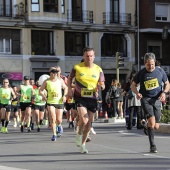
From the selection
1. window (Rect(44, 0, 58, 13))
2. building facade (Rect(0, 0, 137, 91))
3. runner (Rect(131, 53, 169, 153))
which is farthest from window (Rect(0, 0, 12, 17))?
runner (Rect(131, 53, 169, 153))

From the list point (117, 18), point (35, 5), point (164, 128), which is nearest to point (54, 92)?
point (164, 128)

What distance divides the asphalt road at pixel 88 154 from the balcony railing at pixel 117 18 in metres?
30.9

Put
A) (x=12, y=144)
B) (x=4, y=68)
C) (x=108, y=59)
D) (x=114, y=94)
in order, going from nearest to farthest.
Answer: (x=12, y=144) → (x=114, y=94) → (x=4, y=68) → (x=108, y=59)

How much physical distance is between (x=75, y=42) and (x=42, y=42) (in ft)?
9.57

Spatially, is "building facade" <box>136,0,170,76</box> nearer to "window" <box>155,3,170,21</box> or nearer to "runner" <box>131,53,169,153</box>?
"window" <box>155,3,170,21</box>

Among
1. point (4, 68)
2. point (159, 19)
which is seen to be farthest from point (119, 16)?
point (4, 68)

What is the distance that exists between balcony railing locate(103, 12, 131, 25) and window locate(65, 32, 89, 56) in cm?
212

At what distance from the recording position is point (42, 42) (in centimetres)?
4328

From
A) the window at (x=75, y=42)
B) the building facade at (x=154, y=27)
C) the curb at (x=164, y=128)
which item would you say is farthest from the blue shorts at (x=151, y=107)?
the building facade at (x=154, y=27)

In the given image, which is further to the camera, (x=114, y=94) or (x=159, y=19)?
(x=159, y=19)

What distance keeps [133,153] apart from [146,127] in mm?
757

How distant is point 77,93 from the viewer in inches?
444

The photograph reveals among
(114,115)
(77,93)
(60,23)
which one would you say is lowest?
(114,115)

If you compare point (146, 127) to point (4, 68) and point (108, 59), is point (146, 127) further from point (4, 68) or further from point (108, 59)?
point (108, 59)
